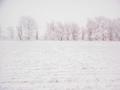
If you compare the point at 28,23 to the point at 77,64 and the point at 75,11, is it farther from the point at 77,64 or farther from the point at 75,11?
the point at 77,64

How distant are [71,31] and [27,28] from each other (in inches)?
23.8

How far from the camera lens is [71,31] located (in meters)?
1.75

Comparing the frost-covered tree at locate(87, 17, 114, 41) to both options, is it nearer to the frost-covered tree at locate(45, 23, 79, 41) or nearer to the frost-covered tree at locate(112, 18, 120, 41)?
the frost-covered tree at locate(112, 18, 120, 41)

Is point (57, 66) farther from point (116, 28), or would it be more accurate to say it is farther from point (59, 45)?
point (116, 28)

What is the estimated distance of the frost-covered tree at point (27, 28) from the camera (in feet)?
5.40

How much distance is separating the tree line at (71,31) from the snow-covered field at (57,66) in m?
0.07

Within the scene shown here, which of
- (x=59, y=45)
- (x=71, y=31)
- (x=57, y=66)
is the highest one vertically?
(x=71, y=31)

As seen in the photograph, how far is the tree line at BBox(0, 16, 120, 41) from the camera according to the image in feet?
5.43

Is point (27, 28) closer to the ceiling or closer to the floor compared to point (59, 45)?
closer to the ceiling

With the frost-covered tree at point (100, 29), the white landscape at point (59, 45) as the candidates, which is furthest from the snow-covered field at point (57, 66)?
the frost-covered tree at point (100, 29)

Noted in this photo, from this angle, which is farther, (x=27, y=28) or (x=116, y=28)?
(x=116, y=28)

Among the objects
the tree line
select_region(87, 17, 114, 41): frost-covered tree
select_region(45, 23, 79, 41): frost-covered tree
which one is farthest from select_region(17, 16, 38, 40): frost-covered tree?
select_region(87, 17, 114, 41): frost-covered tree

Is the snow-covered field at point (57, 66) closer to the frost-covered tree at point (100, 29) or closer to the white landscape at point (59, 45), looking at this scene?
the white landscape at point (59, 45)

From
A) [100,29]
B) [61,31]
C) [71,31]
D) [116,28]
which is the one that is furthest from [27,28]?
[116,28]
